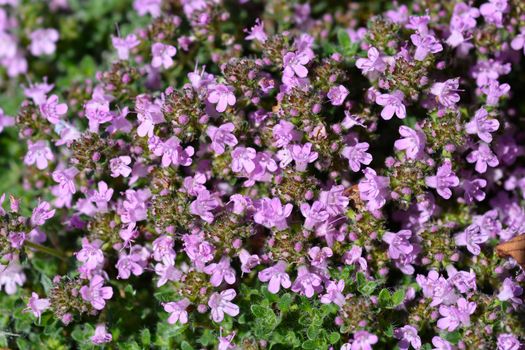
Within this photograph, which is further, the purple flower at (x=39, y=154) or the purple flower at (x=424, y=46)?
the purple flower at (x=39, y=154)

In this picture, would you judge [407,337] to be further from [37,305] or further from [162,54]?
[162,54]

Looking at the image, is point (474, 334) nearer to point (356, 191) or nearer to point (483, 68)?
point (356, 191)

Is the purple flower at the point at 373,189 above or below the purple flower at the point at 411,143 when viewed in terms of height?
below

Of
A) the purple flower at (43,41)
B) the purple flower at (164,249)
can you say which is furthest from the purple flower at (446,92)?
the purple flower at (43,41)

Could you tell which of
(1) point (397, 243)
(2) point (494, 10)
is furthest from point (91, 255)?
(2) point (494, 10)

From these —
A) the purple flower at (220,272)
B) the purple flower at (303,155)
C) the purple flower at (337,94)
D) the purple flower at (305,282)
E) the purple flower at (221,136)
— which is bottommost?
the purple flower at (305,282)

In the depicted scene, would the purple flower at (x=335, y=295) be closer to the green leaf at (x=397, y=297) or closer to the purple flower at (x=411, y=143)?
the green leaf at (x=397, y=297)

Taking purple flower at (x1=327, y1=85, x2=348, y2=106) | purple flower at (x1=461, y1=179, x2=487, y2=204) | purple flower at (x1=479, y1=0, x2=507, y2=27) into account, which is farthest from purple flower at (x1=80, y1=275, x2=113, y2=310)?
purple flower at (x1=479, y1=0, x2=507, y2=27)
